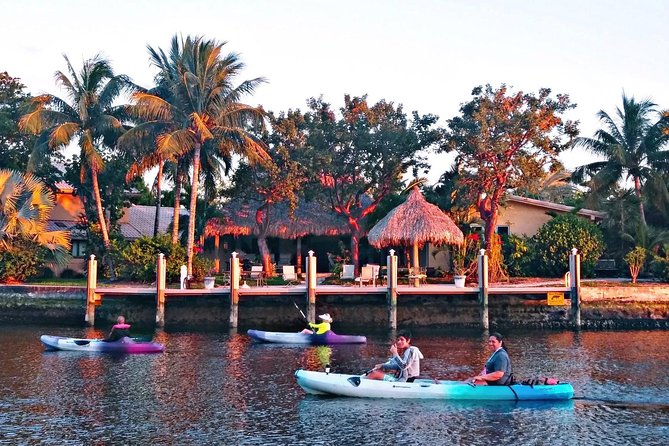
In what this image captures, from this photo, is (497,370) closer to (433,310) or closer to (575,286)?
(433,310)

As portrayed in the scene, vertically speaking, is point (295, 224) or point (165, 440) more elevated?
point (295, 224)

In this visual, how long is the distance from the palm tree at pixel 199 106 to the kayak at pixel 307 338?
921 cm

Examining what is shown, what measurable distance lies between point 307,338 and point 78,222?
72.2ft

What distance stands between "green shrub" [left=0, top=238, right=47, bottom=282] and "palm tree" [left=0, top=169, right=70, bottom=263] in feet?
0.78

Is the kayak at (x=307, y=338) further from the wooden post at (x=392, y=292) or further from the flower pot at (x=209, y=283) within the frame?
the flower pot at (x=209, y=283)

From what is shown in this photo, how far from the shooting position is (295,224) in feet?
139

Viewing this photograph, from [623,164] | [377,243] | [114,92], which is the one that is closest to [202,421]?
[377,243]

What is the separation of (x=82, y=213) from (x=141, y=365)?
2437 cm

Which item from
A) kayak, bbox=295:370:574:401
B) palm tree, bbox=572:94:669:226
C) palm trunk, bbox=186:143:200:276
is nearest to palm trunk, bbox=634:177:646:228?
palm tree, bbox=572:94:669:226

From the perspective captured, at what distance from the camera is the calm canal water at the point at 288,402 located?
16391 mm

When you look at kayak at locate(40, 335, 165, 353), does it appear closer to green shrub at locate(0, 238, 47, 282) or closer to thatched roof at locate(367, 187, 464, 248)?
green shrub at locate(0, 238, 47, 282)

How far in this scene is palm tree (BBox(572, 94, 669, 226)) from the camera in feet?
134

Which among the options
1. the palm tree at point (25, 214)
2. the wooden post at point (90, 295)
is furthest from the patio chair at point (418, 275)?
the palm tree at point (25, 214)

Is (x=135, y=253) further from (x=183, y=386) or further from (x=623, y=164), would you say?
(x=623, y=164)
